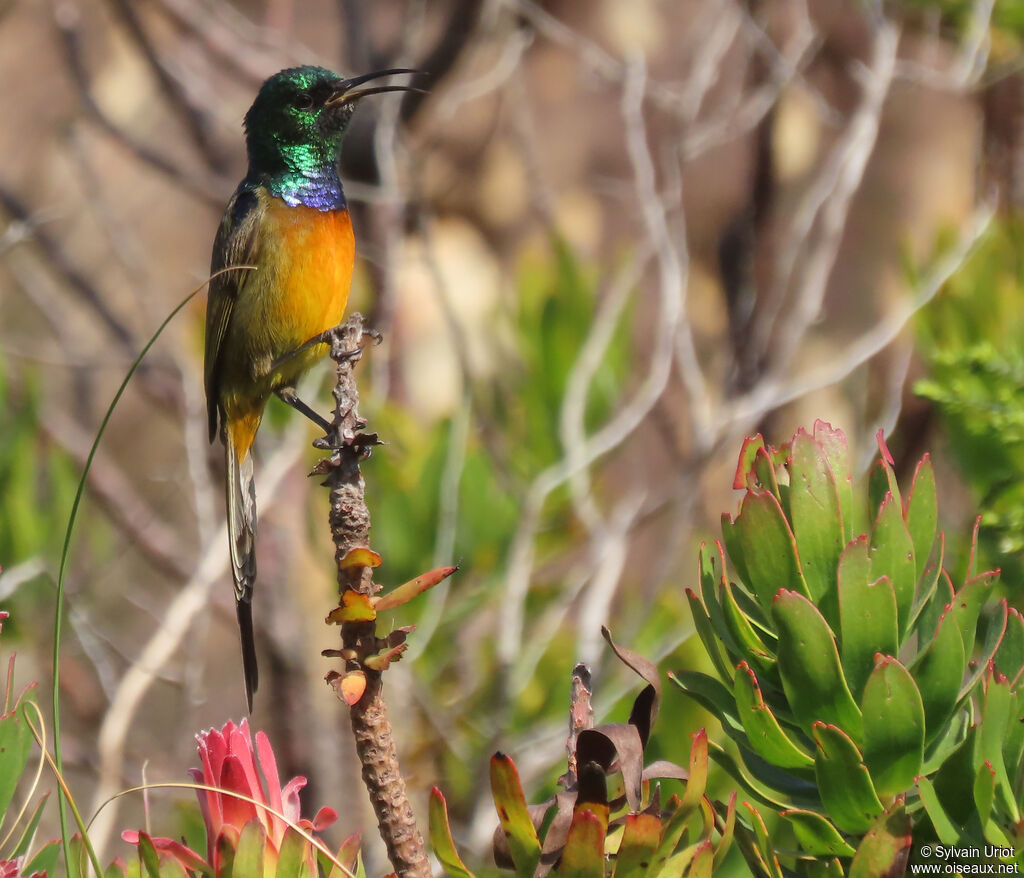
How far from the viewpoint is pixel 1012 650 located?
3.15 ft

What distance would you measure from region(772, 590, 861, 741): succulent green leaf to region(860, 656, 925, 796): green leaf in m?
0.04

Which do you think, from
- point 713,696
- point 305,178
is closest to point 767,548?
point 713,696

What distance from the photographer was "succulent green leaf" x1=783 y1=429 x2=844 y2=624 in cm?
95

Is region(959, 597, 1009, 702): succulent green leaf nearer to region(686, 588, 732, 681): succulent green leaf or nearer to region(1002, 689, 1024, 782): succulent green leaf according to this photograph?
region(1002, 689, 1024, 782): succulent green leaf

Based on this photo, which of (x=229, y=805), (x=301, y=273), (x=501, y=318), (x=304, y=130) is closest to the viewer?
(x=229, y=805)

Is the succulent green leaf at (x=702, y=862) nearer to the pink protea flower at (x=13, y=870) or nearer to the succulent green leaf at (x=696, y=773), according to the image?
the succulent green leaf at (x=696, y=773)

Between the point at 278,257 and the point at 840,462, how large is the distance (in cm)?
164

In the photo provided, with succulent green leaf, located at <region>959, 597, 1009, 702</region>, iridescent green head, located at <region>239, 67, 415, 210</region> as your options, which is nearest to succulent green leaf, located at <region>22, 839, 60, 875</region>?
succulent green leaf, located at <region>959, 597, 1009, 702</region>

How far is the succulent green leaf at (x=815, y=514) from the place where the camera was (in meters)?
0.95

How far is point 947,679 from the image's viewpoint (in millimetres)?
877

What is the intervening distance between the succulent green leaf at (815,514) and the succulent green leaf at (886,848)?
216 millimetres

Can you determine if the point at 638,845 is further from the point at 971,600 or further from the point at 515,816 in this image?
the point at 971,600

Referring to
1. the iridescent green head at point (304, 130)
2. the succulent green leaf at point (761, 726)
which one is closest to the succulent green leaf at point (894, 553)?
the succulent green leaf at point (761, 726)

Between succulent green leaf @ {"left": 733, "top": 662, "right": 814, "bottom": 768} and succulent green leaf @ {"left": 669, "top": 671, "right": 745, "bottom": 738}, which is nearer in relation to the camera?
succulent green leaf @ {"left": 733, "top": 662, "right": 814, "bottom": 768}
